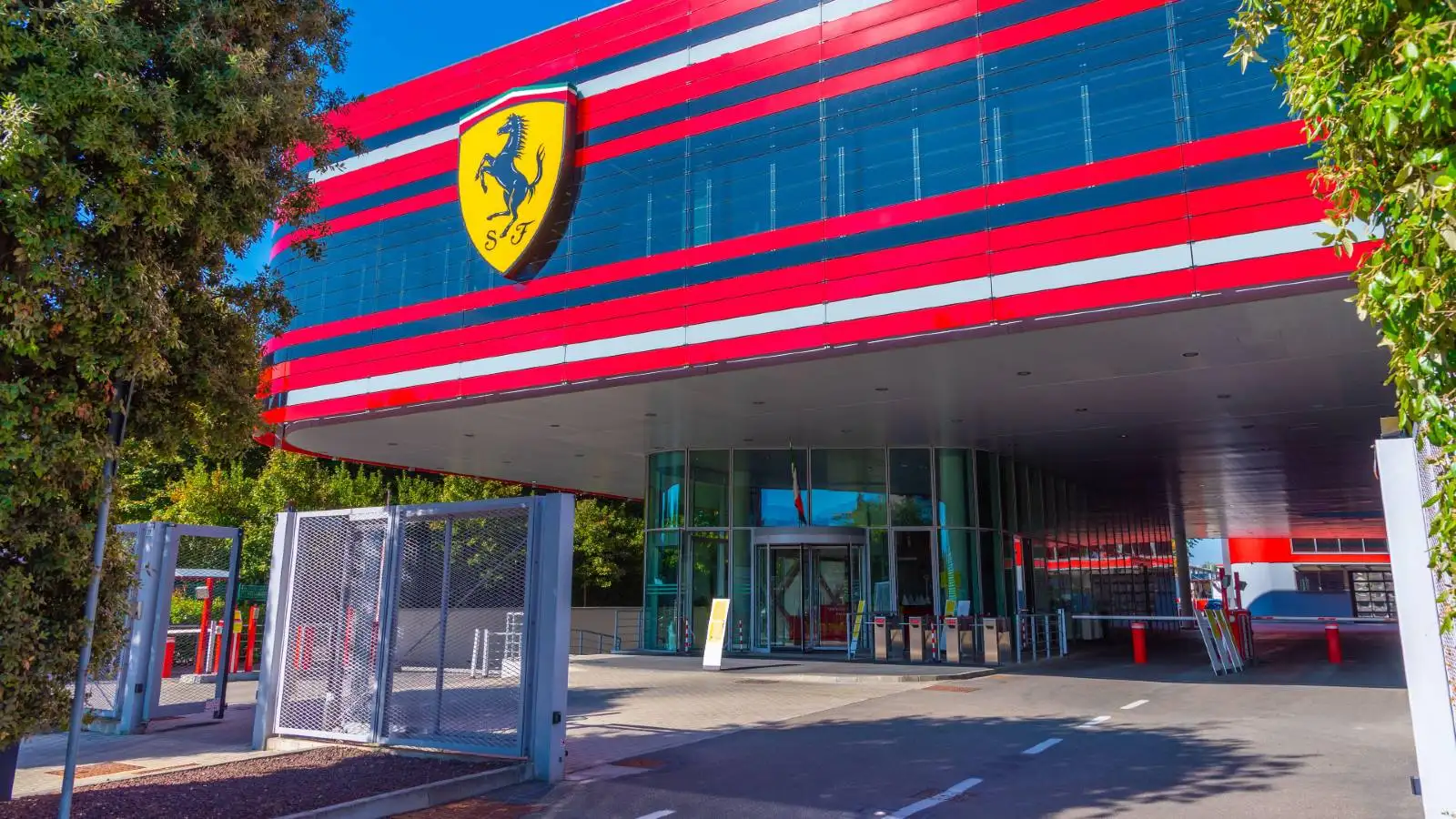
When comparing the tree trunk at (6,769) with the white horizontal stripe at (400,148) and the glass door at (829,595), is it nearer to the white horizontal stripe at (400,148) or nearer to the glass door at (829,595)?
the white horizontal stripe at (400,148)

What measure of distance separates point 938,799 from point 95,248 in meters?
7.33

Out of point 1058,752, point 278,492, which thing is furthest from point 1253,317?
point 278,492

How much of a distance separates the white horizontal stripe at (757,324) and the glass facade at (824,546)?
24.3ft

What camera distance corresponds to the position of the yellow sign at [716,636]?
1888 centimetres

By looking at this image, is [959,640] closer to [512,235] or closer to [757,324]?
[757,324]

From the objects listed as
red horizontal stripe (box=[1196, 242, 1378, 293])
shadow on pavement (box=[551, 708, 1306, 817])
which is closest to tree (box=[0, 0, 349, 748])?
shadow on pavement (box=[551, 708, 1306, 817])

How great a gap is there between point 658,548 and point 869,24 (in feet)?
43.8

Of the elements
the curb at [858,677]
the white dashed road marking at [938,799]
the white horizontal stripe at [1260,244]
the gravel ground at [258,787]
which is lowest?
the white dashed road marking at [938,799]

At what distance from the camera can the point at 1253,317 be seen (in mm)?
12977

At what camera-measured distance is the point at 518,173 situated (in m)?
19.1

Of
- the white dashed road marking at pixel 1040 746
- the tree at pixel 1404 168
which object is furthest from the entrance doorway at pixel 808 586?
the tree at pixel 1404 168

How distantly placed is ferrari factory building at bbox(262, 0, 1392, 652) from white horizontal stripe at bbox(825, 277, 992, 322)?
0.06 metres

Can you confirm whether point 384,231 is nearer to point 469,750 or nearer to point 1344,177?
point 469,750

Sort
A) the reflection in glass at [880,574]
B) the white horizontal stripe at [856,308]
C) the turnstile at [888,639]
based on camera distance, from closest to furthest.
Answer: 1. the white horizontal stripe at [856,308]
2. the turnstile at [888,639]
3. the reflection in glass at [880,574]
